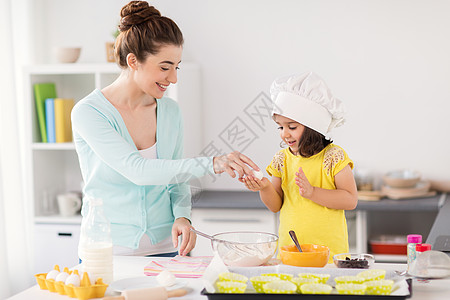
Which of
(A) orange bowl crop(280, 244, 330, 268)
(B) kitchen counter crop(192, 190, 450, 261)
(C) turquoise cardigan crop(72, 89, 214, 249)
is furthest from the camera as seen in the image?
(B) kitchen counter crop(192, 190, 450, 261)

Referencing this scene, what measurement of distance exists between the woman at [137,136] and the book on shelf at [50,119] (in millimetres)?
1845

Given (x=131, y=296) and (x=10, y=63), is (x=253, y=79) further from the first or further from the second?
(x=131, y=296)

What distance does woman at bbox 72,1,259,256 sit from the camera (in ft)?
6.82

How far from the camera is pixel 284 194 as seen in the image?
2.43 metres

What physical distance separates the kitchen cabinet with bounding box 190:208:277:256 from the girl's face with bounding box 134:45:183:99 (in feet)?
5.15

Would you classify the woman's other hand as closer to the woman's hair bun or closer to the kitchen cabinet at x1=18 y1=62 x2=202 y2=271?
the woman's hair bun

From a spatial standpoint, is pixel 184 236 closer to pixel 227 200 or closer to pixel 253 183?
pixel 253 183

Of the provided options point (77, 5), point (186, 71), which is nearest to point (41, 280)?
point (186, 71)

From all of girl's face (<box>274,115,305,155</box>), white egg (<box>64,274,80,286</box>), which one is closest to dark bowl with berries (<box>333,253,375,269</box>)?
girl's face (<box>274,115,305,155</box>)

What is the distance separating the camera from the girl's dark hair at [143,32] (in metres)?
2.11

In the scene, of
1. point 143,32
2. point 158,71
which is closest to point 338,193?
point 158,71

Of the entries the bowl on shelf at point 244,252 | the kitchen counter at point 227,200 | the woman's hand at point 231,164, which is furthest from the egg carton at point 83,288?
the kitchen counter at point 227,200

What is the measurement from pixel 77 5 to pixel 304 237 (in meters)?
2.65

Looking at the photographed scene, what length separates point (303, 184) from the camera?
2.21 metres
